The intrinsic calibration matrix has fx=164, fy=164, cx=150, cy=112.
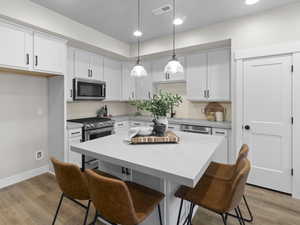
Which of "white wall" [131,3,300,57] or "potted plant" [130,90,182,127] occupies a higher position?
"white wall" [131,3,300,57]

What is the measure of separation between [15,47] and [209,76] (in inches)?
129

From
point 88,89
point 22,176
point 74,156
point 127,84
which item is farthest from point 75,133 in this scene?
point 127,84

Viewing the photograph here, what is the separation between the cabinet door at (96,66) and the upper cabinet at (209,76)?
6.50 ft

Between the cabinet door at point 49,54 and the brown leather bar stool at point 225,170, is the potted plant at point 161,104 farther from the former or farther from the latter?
the cabinet door at point 49,54

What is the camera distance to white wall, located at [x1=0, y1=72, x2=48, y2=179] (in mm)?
2639

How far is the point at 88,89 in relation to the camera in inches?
135

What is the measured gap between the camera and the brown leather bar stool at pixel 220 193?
1.10 metres

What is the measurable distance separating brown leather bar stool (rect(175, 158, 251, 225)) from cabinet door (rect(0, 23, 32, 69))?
2635 mm

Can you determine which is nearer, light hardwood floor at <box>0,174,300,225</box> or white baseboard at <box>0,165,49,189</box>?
light hardwood floor at <box>0,174,300,225</box>

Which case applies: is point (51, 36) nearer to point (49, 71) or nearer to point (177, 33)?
point (49, 71)

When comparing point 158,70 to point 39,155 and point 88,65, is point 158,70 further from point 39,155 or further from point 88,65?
point 39,155

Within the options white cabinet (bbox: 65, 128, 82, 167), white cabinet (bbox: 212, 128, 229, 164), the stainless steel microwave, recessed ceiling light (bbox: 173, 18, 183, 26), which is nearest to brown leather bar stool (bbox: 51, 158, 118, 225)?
→ white cabinet (bbox: 65, 128, 82, 167)

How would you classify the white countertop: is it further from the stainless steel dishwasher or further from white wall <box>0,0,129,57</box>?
white wall <box>0,0,129,57</box>

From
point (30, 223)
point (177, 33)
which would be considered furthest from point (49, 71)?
point (177, 33)
